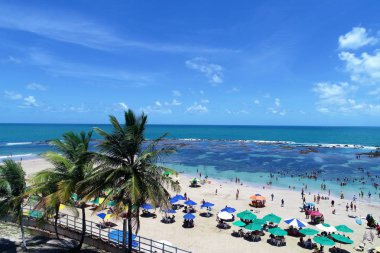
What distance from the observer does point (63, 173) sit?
13773 millimetres

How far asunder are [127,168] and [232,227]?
16683 millimetres

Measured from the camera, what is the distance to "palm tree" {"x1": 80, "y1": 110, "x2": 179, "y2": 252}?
37.6 ft

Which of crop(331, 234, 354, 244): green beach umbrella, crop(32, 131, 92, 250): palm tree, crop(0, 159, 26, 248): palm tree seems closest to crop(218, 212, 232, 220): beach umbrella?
crop(331, 234, 354, 244): green beach umbrella

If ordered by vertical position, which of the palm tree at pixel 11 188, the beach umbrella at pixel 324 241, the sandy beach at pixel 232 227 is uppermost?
the palm tree at pixel 11 188

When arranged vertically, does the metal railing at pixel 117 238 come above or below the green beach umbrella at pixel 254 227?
above

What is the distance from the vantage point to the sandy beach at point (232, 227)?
21453 mm

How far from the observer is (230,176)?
54781 mm

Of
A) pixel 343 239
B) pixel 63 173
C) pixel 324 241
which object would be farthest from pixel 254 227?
pixel 63 173

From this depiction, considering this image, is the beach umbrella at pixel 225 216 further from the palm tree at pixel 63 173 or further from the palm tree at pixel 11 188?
the palm tree at pixel 11 188

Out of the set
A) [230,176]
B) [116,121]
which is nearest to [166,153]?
[116,121]

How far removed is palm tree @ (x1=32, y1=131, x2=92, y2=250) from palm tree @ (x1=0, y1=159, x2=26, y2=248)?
89cm

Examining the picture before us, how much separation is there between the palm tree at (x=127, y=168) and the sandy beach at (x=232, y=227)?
1260mm

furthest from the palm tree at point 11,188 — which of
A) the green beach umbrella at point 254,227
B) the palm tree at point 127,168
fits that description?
the green beach umbrella at point 254,227

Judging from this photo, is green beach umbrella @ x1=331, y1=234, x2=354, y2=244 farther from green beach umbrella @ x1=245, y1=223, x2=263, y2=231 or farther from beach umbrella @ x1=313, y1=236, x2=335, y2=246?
green beach umbrella @ x1=245, y1=223, x2=263, y2=231
